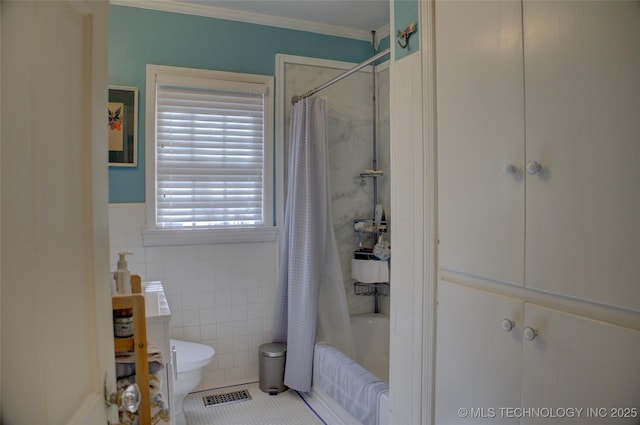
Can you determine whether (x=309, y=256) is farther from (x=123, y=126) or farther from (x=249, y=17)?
(x=249, y=17)

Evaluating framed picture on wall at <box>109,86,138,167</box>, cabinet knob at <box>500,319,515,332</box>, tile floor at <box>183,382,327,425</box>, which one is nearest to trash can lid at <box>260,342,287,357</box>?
tile floor at <box>183,382,327,425</box>

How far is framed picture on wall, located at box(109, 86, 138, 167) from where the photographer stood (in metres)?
2.67

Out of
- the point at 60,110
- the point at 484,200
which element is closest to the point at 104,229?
the point at 60,110

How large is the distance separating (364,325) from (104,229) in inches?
103

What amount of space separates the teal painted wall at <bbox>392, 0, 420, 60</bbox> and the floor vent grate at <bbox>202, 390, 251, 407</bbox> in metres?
2.28

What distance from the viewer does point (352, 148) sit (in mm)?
3273

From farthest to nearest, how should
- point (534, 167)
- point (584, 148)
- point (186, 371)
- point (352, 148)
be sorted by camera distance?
point (352, 148)
point (186, 371)
point (534, 167)
point (584, 148)

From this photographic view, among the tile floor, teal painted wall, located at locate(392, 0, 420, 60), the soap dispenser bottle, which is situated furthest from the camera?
the tile floor

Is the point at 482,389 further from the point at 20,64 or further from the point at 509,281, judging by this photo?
the point at 20,64

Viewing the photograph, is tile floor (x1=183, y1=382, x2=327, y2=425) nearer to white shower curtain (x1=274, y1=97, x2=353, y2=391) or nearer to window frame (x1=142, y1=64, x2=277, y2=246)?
white shower curtain (x1=274, y1=97, x2=353, y2=391)

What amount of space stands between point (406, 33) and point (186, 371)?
197 cm

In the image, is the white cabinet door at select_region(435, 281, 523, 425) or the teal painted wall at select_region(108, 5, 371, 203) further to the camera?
the teal painted wall at select_region(108, 5, 371, 203)

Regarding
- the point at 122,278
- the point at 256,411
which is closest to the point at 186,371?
the point at 256,411

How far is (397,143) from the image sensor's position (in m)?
1.61
